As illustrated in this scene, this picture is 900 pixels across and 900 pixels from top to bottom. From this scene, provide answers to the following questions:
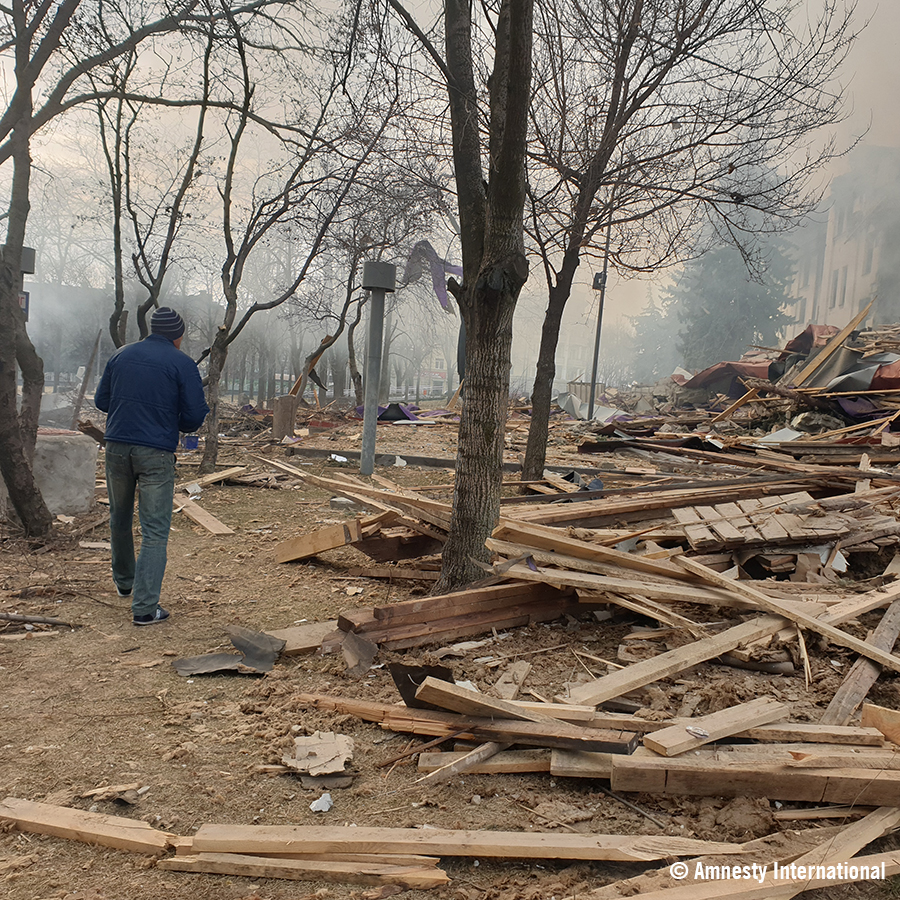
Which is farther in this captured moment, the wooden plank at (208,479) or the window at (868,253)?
the window at (868,253)

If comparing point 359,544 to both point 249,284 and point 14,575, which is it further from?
point 249,284

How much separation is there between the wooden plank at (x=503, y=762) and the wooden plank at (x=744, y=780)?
0.32 meters

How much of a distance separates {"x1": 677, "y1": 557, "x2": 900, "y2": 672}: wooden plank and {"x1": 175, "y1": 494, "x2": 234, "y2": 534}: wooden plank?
5357mm

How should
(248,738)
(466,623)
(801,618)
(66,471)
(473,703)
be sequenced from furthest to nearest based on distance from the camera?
(66,471)
(466,623)
(801,618)
(248,738)
(473,703)

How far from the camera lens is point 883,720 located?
2.88m

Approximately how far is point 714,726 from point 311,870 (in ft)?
5.62

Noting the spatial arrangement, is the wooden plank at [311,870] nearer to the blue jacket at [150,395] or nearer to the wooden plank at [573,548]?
the wooden plank at [573,548]

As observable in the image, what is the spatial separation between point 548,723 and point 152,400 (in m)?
3.49

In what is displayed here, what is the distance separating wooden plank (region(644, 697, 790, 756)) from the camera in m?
2.71

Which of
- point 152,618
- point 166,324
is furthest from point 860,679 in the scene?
point 166,324

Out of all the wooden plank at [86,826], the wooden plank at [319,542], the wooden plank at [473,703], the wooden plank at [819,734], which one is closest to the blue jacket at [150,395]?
the wooden plank at [319,542]

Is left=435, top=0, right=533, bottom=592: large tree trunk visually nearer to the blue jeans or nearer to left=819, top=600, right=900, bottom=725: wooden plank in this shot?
the blue jeans

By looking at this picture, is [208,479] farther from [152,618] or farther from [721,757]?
[721,757]

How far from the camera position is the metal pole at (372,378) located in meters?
11.2
